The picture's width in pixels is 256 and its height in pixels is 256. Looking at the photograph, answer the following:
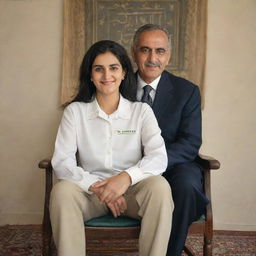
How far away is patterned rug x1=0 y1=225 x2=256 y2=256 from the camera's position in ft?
9.07

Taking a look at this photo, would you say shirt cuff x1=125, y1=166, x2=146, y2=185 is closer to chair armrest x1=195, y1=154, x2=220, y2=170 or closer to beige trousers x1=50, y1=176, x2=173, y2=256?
beige trousers x1=50, y1=176, x2=173, y2=256

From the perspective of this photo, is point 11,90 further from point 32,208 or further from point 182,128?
point 182,128

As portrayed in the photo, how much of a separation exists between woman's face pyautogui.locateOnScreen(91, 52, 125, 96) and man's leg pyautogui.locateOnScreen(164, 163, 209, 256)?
2.30ft

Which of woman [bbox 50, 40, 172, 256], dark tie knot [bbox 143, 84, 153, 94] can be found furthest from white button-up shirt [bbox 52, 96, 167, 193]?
dark tie knot [bbox 143, 84, 153, 94]

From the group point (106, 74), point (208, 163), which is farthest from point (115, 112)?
point (208, 163)

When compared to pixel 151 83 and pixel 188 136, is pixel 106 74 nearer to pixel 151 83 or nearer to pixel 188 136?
pixel 151 83

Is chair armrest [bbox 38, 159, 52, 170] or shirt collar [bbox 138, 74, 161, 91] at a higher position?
shirt collar [bbox 138, 74, 161, 91]

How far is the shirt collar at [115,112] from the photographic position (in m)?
2.13

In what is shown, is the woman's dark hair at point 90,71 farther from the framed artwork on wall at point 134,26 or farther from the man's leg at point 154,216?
the framed artwork on wall at point 134,26

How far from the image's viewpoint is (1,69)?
3.23m

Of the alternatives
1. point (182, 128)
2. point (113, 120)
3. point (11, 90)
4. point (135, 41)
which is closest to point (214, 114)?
point (182, 128)

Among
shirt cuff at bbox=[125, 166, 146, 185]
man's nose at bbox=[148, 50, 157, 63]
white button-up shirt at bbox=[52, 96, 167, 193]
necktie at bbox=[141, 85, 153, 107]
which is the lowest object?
shirt cuff at bbox=[125, 166, 146, 185]

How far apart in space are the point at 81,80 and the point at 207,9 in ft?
4.94

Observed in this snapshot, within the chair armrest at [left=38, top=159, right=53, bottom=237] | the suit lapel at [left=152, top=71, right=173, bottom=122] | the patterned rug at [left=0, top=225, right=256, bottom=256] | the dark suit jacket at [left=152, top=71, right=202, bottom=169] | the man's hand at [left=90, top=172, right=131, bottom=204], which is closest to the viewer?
the man's hand at [left=90, top=172, right=131, bottom=204]
